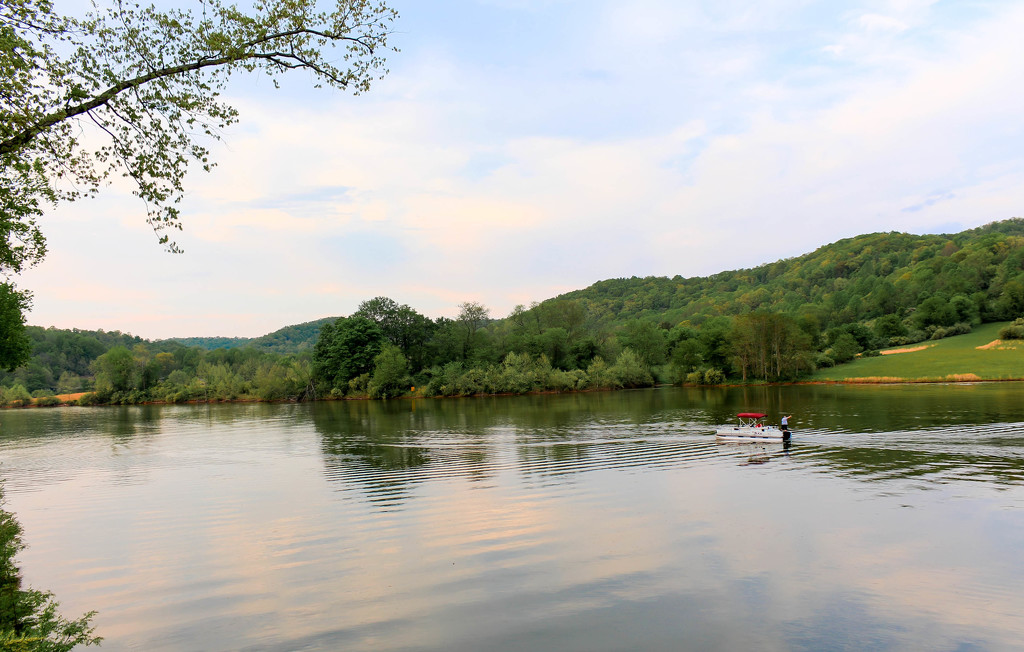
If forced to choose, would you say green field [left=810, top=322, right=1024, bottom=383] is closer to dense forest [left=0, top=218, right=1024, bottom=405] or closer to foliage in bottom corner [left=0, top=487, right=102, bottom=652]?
dense forest [left=0, top=218, right=1024, bottom=405]

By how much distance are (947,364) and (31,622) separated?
91.8 m

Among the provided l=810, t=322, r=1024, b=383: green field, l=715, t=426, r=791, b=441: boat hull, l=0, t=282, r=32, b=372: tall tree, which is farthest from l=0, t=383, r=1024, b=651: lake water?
l=810, t=322, r=1024, b=383: green field

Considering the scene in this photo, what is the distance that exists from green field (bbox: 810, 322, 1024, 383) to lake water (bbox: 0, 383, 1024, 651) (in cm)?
4514

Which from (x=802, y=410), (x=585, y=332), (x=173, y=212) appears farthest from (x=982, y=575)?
(x=585, y=332)

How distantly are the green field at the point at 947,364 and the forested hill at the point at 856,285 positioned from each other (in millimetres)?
14089

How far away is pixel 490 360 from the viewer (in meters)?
106

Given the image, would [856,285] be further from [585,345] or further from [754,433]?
[754,433]

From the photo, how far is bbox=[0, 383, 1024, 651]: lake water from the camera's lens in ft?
33.8

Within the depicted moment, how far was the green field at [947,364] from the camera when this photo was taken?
6938 cm

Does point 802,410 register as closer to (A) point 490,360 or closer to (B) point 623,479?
(B) point 623,479

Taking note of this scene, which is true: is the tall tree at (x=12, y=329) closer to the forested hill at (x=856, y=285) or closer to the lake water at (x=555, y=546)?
the lake water at (x=555, y=546)

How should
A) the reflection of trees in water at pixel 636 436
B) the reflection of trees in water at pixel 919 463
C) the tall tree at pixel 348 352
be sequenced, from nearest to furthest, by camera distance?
the reflection of trees in water at pixel 919 463
the reflection of trees in water at pixel 636 436
the tall tree at pixel 348 352

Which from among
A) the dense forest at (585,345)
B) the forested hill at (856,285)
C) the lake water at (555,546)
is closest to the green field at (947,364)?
the dense forest at (585,345)

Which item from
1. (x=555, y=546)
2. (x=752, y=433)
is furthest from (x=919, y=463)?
(x=555, y=546)
